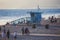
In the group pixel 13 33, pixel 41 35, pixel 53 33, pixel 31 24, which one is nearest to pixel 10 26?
pixel 13 33

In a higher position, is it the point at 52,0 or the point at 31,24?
the point at 52,0

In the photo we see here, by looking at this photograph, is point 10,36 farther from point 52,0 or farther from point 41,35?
point 52,0

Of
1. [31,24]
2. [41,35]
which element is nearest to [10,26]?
[31,24]

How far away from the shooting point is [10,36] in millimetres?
2158

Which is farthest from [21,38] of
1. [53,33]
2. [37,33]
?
[53,33]

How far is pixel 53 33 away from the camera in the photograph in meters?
2.10

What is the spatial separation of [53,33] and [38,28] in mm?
219

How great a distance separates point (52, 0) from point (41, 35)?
51cm

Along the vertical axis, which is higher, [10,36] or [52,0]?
[52,0]

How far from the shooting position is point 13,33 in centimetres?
215

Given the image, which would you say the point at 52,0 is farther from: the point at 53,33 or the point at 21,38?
the point at 21,38

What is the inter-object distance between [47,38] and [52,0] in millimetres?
534

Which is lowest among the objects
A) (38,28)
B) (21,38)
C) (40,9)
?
(21,38)

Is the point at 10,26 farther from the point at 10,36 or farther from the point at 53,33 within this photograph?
the point at 53,33
